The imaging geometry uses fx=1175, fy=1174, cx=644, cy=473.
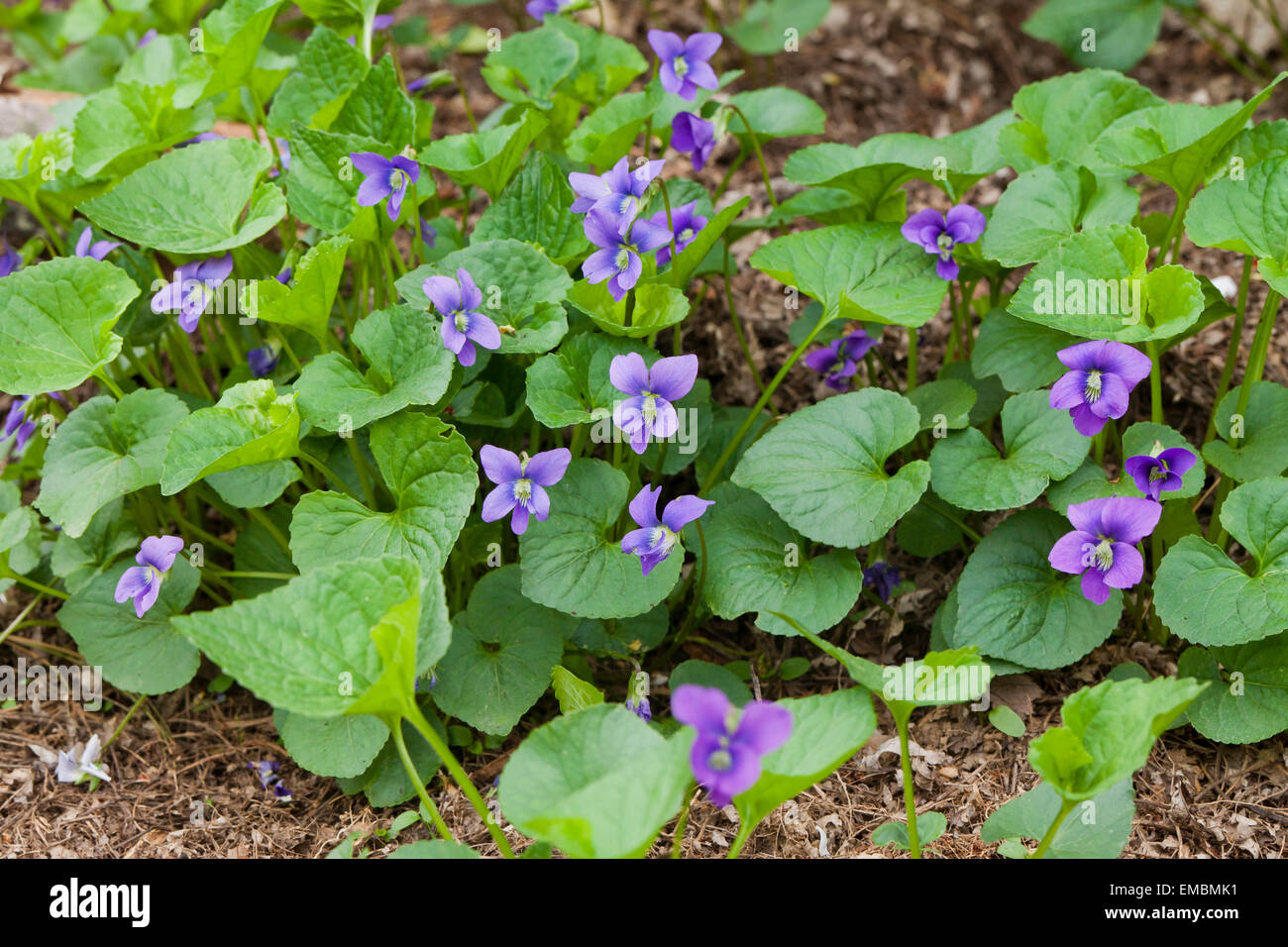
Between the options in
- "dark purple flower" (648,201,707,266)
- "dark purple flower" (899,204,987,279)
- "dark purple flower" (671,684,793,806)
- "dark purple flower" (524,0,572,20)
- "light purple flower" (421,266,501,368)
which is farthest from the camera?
"dark purple flower" (524,0,572,20)

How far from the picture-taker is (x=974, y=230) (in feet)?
8.23

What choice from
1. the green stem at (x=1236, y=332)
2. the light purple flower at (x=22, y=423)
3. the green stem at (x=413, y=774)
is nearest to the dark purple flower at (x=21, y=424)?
the light purple flower at (x=22, y=423)

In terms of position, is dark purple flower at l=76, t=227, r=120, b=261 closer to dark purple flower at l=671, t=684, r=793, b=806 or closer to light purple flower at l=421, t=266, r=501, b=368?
light purple flower at l=421, t=266, r=501, b=368

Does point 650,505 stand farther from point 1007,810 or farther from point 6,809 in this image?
point 6,809

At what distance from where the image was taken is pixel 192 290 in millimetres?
2555

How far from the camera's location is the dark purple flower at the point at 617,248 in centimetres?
228

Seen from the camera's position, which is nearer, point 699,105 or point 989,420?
point 989,420

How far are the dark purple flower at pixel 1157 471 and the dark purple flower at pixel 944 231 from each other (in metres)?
0.56

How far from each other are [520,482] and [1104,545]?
42.6 inches

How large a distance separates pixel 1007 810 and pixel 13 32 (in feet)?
13.2

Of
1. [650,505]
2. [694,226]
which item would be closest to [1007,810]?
[650,505]

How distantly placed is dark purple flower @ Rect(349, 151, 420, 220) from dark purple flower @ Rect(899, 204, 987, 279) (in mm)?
1058

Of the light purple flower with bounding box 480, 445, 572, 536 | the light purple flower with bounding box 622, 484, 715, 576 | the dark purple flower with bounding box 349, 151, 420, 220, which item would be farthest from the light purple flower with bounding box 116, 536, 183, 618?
the light purple flower with bounding box 622, 484, 715, 576

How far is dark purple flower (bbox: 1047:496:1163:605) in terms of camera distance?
2.10 metres
